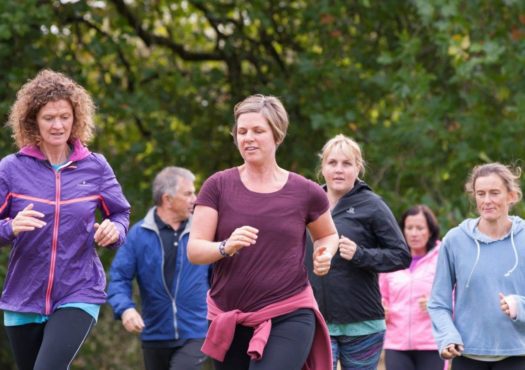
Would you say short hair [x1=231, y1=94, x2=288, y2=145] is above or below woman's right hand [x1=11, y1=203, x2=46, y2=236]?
above

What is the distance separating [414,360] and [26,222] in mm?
3881

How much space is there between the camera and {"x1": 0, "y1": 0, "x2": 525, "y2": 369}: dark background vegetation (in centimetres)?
1162

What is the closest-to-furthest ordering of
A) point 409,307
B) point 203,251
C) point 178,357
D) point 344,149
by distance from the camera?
1. point 203,251
2. point 344,149
3. point 178,357
4. point 409,307

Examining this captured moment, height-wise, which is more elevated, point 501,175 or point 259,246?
point 501,175

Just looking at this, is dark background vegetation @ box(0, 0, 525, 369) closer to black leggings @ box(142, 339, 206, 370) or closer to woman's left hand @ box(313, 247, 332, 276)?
black leggings @ box(142, 339, 206, 370)

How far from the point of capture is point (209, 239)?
5.58 m

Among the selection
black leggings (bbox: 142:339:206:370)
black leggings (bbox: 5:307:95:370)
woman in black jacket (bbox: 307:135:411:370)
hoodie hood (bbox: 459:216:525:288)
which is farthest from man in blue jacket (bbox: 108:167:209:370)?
hoodie hood (bbox: 459:216:525:288)

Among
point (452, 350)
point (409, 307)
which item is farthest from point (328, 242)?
point (409, 307)

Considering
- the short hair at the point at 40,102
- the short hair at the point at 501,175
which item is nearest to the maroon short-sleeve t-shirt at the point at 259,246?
the short hair at the point at 40,102

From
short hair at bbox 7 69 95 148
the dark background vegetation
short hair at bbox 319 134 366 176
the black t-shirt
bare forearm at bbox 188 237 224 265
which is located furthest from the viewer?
the dark background vegetation

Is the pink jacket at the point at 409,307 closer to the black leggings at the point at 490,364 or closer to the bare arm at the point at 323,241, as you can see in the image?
the black leggings at the point at 490,364

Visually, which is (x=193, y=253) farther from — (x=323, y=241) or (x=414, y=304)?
(x=414, y=304)

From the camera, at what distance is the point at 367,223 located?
7.25 metres

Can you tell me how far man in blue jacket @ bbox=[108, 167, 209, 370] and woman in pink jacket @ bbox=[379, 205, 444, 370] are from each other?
1.47 metres
